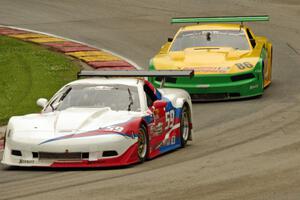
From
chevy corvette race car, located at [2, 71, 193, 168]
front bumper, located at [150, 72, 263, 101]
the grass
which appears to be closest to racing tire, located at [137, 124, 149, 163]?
chevy corvette race car, located at [2, 71, 193, 168]

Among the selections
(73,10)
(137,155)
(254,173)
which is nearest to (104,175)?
(137,155)

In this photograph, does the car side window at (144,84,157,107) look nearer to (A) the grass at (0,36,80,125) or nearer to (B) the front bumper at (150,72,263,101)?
(A) the grass at (0,36,80,125)

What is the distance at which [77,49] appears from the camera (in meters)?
26.9

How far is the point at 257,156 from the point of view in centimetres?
1424

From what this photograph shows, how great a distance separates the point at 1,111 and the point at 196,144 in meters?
4.64

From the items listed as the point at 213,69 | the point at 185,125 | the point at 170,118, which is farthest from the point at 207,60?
the point at 170,118

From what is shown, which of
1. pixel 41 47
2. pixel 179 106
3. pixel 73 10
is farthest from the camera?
pixel 73 10

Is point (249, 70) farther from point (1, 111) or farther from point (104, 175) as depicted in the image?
point (104, 175)

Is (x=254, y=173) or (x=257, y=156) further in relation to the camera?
(x=257, y=156)

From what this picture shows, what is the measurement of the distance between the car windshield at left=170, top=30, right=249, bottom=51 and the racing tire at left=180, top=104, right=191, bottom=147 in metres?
5.97

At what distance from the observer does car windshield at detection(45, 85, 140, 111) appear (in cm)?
1475

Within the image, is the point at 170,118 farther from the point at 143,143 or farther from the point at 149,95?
the point at 143,143

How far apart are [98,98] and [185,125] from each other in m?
1.90

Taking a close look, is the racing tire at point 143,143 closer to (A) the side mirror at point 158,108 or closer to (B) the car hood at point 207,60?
(A) the side mirror at point 158,108
